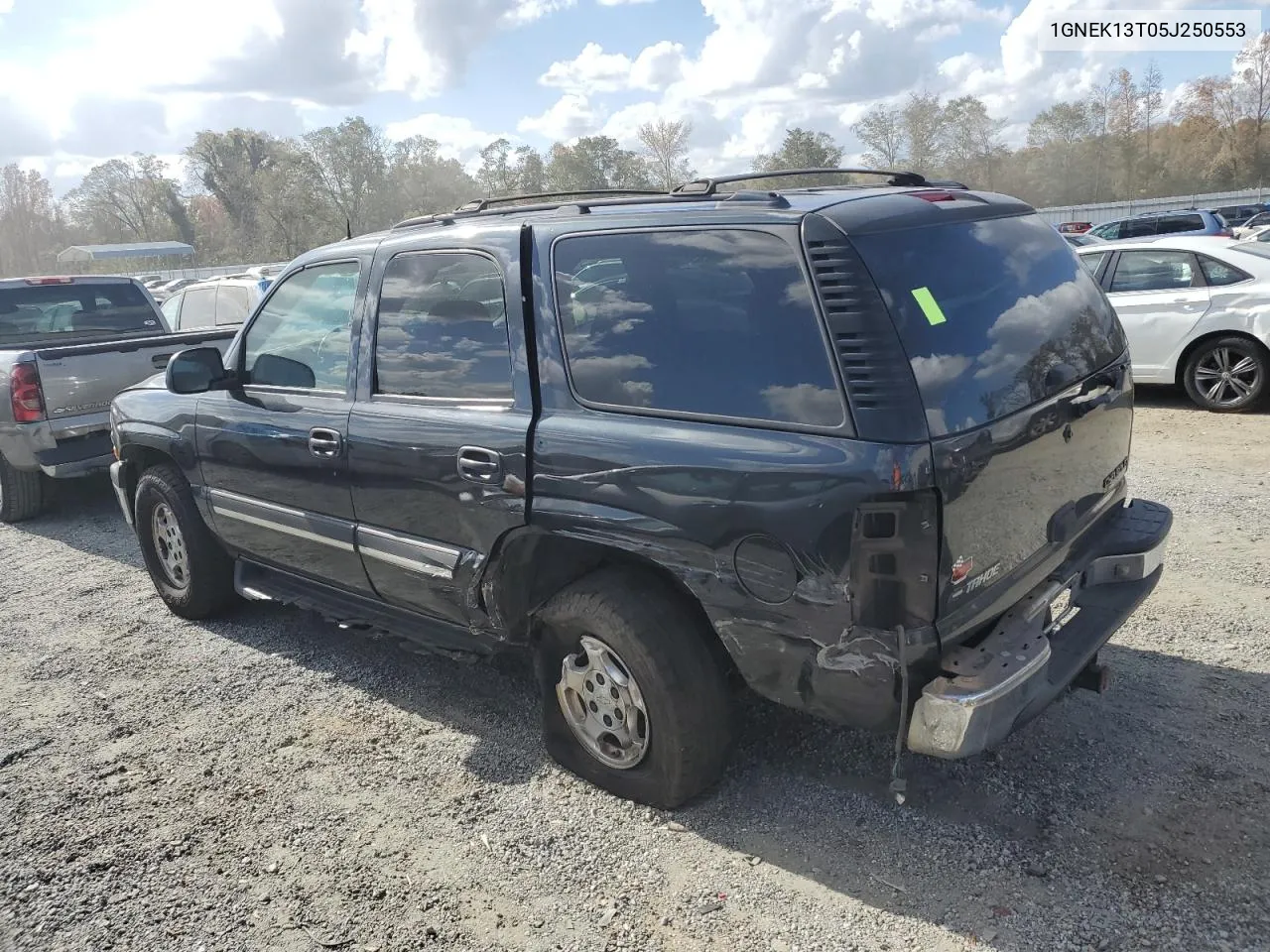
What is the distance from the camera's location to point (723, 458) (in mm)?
2645

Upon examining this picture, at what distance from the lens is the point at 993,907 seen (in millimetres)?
2648

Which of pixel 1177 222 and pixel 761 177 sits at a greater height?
pixel 761 177

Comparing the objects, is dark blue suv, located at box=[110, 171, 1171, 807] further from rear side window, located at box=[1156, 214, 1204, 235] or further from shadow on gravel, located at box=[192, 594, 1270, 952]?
rear side window, located at box=[1156, 214, 1204, 235]

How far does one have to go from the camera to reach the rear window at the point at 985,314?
2.51m

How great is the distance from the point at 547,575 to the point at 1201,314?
785 cm

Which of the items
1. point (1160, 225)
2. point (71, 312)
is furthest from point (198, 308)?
point (1160, 225)

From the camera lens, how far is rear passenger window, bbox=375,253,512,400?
3.31 m

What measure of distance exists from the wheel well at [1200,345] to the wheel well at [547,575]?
7456mm

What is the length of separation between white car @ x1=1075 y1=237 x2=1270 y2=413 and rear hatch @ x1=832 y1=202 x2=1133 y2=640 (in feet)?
→ 18.7

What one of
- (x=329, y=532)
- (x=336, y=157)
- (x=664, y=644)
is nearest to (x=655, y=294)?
(x=664, y=644)

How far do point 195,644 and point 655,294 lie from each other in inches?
133

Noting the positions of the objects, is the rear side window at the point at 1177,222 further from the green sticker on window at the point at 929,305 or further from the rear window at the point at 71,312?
the green sticker on window at the point at 929,305

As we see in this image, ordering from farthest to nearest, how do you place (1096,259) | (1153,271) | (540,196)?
(1096,259), (1153,271), (540,196)

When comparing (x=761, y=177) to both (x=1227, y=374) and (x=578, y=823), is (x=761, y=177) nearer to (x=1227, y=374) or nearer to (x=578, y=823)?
(x=578, y=823)
